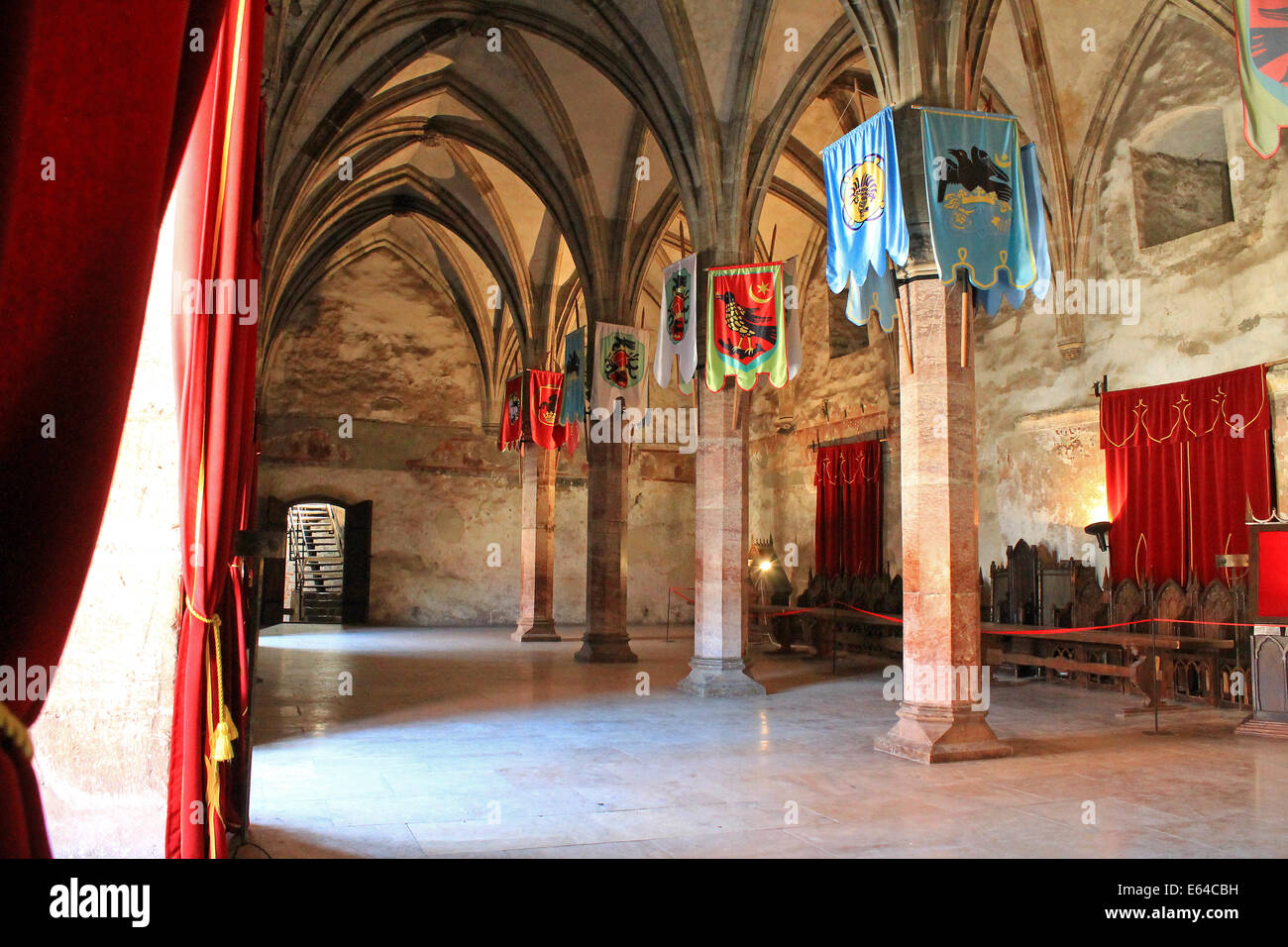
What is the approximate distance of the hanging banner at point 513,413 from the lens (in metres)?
16.3

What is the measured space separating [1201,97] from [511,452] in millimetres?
14999

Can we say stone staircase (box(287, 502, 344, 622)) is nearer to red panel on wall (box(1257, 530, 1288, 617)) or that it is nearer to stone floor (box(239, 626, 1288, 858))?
stone floor (box(239, 626, 1288, 858))

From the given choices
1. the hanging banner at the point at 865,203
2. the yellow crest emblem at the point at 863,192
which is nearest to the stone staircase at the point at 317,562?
the hanging banner at the point at 865,203

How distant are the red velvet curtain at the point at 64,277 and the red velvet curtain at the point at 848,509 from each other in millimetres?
15842

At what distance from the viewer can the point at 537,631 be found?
54.9ft

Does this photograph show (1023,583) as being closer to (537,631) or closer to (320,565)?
(537,631)

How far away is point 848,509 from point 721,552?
7.74m

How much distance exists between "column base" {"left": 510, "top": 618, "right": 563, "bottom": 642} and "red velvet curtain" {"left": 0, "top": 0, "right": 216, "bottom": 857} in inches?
612

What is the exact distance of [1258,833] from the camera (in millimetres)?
4727

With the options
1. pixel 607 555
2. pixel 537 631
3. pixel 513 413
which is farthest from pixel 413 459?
pixel 607 555

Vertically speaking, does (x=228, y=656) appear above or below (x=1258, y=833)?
above

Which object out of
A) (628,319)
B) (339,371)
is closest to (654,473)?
(339,371)
